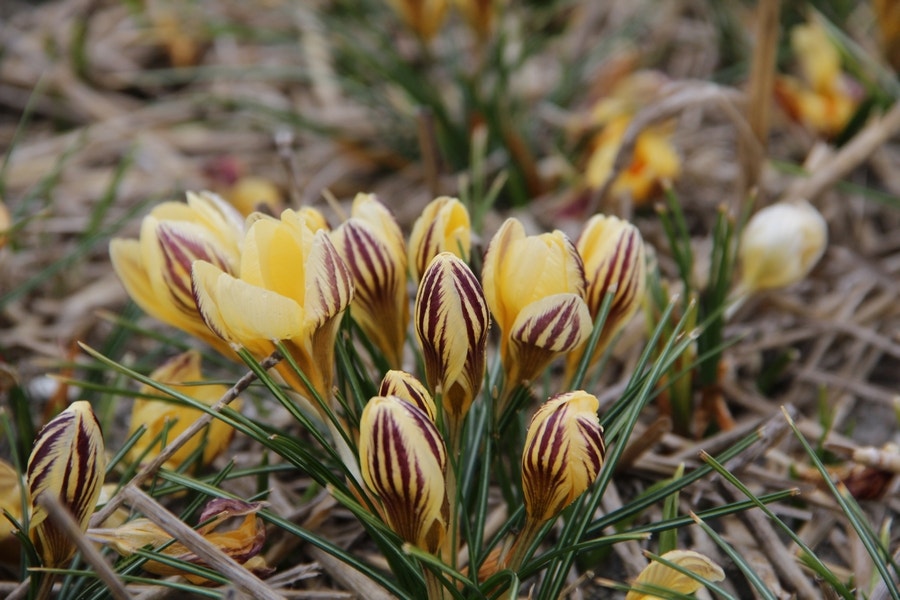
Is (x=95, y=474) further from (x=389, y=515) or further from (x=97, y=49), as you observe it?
(x=97, y=49)

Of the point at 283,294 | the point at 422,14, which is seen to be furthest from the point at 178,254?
the point at 422,14

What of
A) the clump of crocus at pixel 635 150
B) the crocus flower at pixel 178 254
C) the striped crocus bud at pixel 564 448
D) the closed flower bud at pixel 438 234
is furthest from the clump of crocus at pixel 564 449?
the clump of crocus at pixel 635 150

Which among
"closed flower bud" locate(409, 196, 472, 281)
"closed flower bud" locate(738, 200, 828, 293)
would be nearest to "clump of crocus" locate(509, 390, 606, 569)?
"closed flower bud" locate(409, 196, 472, 281)

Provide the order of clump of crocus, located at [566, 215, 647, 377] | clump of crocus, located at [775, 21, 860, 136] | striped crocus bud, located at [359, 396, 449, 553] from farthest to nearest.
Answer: clump of crocus, located at [775, 21, 860, 136]
clump of crocus, located at [566, 215, 647, 377]
striped crocus bud, located at [359, 396, 449, 553]

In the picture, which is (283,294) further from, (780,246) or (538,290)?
(780,246)

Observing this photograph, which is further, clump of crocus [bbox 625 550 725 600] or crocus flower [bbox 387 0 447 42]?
crocus flower [bbox 387 0 447 42]

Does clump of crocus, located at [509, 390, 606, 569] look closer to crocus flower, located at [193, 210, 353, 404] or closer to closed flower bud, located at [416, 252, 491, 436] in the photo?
closed flower bud, located at [416, 252, 491, 436]
